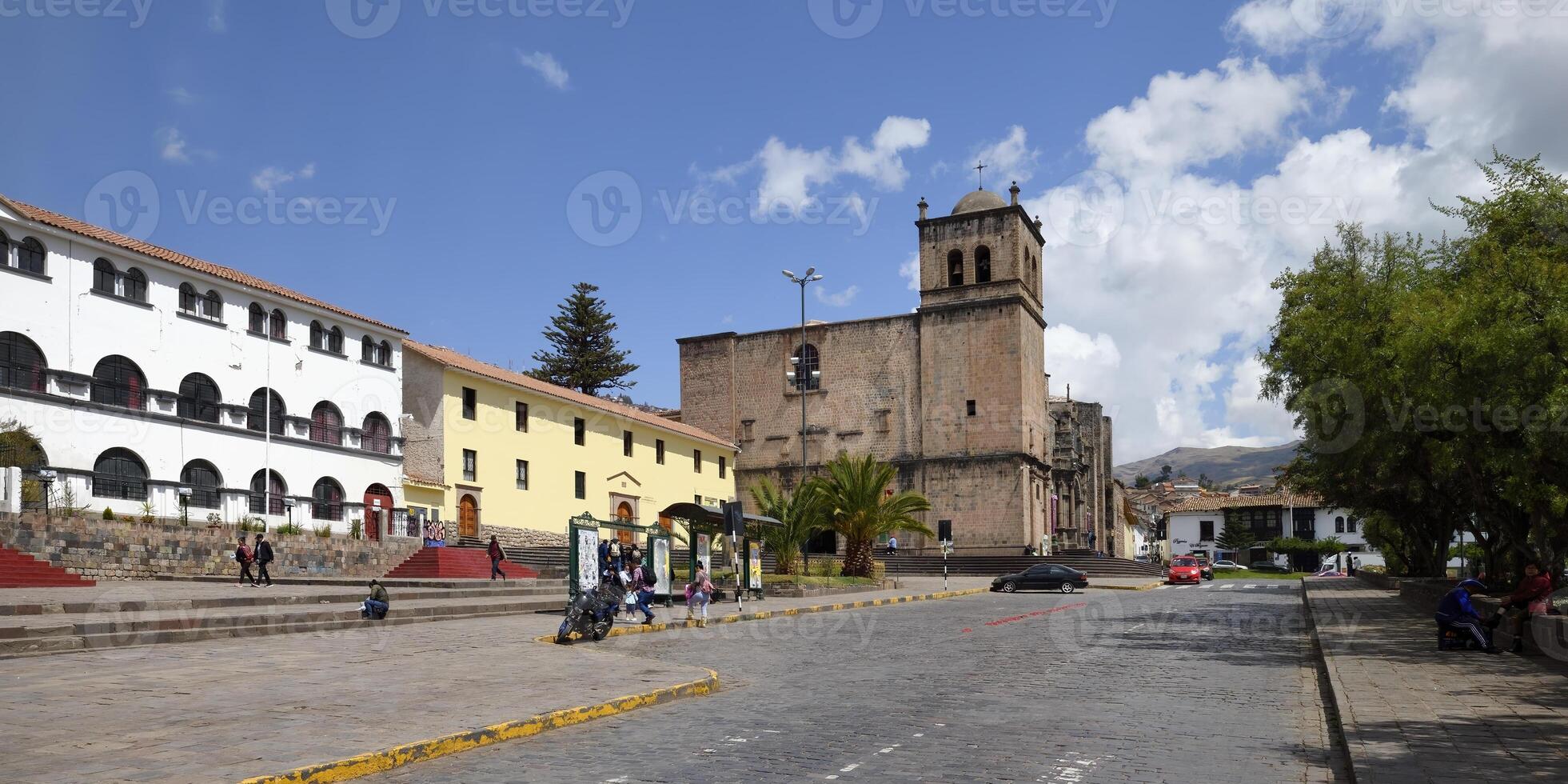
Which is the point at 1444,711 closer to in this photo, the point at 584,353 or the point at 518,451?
the point at 518,451

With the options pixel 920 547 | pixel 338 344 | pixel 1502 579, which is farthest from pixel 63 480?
pixel 920 547

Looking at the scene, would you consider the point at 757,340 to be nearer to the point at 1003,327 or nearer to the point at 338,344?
the point at 1003,327

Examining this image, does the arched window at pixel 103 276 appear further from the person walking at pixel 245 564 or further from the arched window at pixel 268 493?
the person walking at pixel 245 564

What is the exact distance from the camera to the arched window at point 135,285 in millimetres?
30203

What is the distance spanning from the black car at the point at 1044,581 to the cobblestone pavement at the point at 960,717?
18722mm

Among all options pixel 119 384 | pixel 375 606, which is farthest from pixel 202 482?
pixel 375 606

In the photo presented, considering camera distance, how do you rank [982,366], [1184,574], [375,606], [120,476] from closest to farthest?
[375,606] → [120,476] → [1184,574] → [982,366]

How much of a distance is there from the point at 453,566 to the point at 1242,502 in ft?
269

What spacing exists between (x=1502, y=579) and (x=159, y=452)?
34.0 metres

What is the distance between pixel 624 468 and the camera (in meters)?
50.2

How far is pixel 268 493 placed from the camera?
110 ft

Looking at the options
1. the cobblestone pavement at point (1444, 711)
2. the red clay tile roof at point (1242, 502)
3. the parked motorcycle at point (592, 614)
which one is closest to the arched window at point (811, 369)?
the parked motorcycle at point (592, 614)

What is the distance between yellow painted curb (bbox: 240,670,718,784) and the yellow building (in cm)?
2793

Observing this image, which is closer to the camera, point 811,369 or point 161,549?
point 161,549
